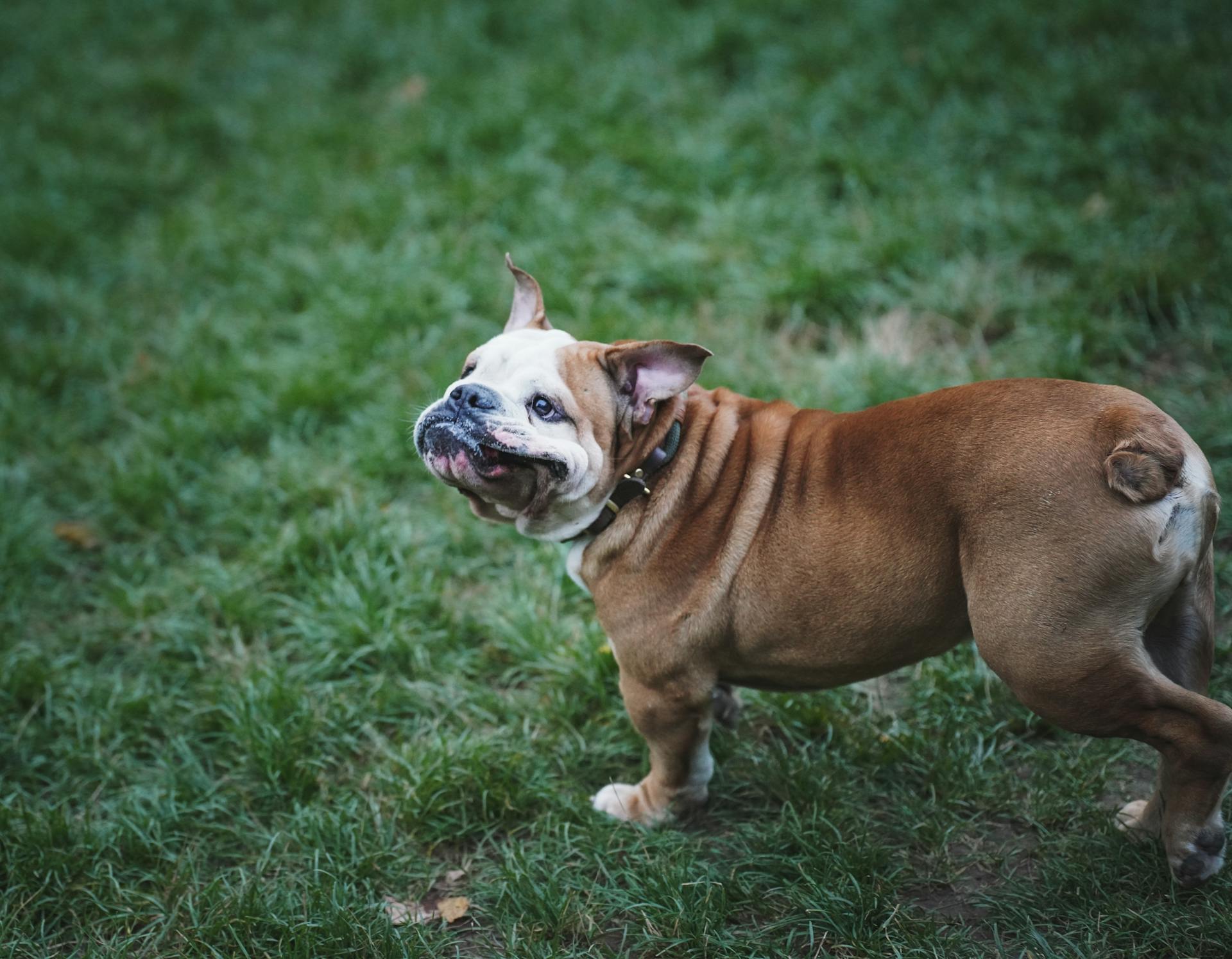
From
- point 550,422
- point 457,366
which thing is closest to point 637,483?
point 550,422

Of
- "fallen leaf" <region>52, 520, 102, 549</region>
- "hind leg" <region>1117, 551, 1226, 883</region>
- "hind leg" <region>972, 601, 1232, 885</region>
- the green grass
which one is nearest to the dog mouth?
the green grass

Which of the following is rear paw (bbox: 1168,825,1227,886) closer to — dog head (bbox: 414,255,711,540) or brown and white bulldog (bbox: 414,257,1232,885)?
brown and white bulldog (bbox: 414,257,1232,885)

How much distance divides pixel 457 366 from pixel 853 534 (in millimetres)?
3302

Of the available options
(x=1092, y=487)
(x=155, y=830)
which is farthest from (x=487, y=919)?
(x=1092, y=487)

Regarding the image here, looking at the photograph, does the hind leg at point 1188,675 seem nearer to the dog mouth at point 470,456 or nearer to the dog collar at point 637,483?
the dog collar at point 637,483

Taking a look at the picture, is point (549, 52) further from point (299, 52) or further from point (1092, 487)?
point (1092, 487)

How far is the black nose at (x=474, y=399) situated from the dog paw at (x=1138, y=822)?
247 cm

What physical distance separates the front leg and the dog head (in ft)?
2.10

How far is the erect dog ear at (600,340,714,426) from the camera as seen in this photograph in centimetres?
326

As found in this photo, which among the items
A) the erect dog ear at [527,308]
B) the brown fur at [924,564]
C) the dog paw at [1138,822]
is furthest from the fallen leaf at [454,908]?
the dog paw at [1138,822]

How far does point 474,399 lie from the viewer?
320 centimetres

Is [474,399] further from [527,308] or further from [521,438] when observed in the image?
[527,308]

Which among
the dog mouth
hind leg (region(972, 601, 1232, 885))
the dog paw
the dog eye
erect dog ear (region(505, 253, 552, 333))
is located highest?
erect dog ear (region(505, 253, 552, 333))

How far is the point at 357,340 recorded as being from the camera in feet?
20.1
